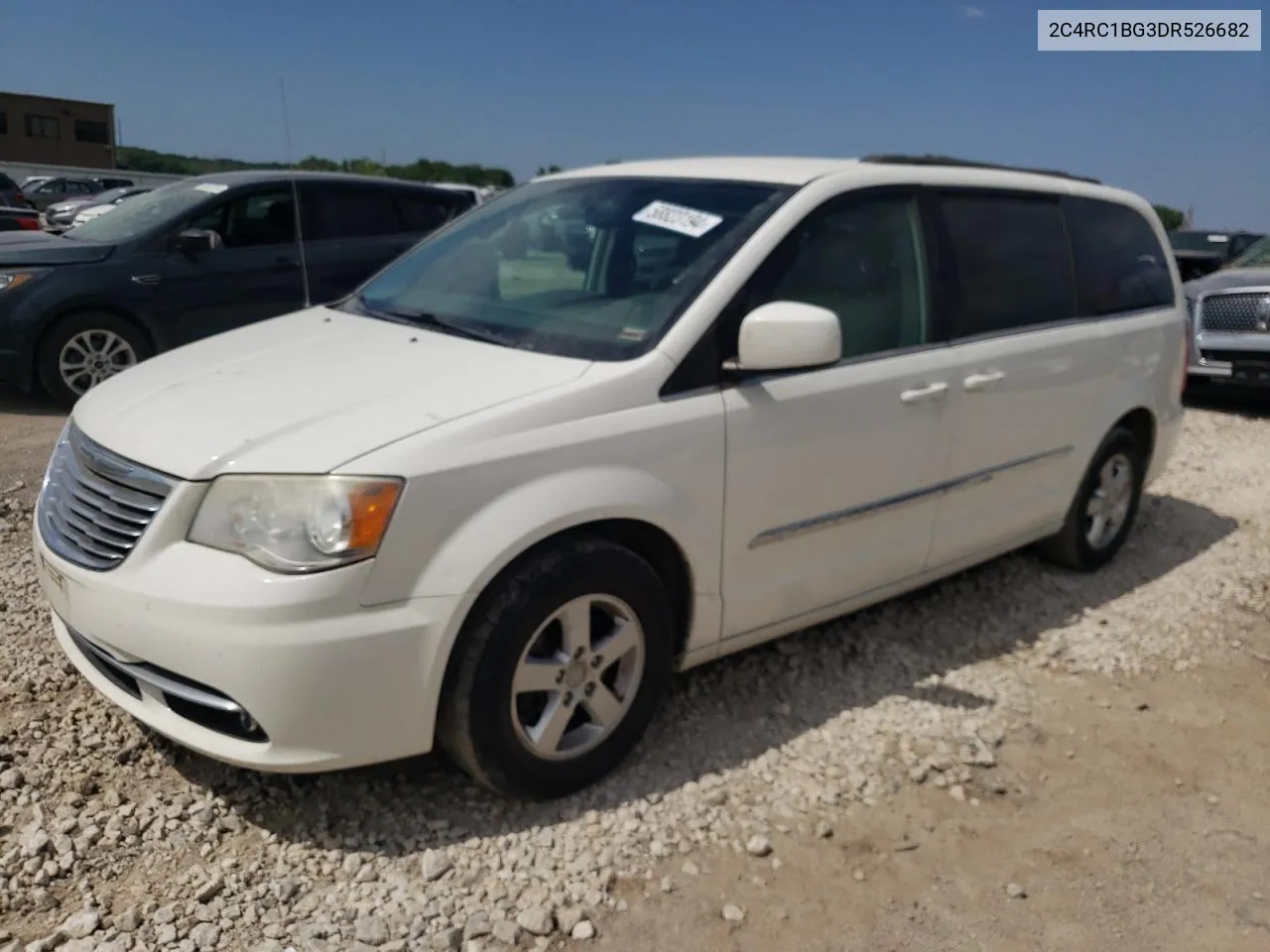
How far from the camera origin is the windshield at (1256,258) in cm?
1057

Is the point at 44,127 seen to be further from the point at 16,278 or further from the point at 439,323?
the point at 439,323

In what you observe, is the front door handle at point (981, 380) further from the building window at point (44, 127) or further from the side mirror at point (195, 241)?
the building window at point (44, 127)

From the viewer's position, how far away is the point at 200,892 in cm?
263

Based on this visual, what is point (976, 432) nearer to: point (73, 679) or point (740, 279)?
point (740, 279)

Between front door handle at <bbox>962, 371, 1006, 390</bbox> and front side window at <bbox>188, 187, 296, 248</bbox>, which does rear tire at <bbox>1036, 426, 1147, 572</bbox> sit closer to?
front door handle at <bbox>962, 371, 1006, 390</bbox>

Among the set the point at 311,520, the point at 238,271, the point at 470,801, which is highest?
the point at 238,271

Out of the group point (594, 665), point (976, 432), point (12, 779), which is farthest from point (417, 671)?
point (976, 432)

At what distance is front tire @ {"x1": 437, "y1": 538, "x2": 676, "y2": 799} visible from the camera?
9.10ft

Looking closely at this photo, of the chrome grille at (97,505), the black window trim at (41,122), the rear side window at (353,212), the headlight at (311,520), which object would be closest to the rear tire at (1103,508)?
the headlight at (311,520)

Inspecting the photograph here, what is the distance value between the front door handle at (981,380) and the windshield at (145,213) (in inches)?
234

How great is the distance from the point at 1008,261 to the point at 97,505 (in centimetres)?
322

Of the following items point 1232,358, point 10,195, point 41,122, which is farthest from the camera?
point 41,122

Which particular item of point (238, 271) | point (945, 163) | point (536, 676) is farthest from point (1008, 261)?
point (238, 271)

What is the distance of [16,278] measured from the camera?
23.6ft
